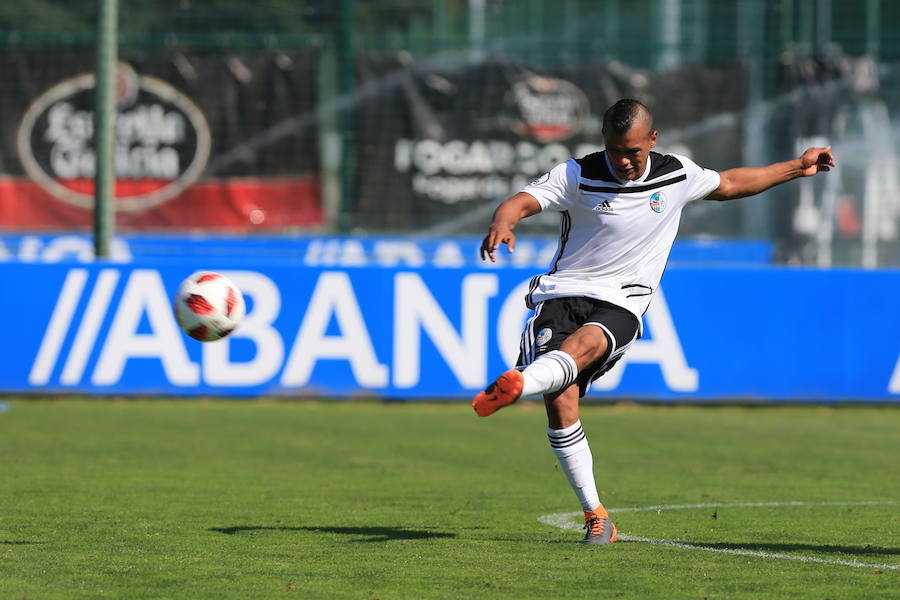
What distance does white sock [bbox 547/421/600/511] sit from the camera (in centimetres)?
774

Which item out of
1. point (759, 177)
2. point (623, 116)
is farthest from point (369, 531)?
point (759, 177)

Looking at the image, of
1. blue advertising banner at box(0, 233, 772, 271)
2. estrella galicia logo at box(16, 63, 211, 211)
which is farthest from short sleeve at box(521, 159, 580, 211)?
estrella galicia logo at box(16, 63, 211, 211)

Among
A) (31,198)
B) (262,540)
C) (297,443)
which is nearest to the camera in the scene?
(262,540)

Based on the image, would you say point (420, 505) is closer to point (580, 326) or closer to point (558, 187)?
point (580, 326)

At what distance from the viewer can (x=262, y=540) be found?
25.2 feet

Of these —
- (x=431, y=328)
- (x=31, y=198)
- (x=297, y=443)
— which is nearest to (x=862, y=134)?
(x=431, y=328)

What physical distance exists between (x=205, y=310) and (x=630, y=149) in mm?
2511

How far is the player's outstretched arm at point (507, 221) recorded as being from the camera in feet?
23.1

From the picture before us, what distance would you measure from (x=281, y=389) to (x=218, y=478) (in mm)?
5783

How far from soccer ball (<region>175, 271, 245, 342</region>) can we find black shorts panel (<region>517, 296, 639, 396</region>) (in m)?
1.74

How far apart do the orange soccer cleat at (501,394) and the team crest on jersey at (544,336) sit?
2.24 ft

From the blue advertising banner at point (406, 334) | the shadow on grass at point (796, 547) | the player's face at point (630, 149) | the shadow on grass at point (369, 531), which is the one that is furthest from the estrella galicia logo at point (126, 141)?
the shadow on grass at point (796, 547)

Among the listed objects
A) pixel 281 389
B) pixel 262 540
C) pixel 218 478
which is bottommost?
pixel 281 389

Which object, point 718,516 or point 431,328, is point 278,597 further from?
point 431,328
